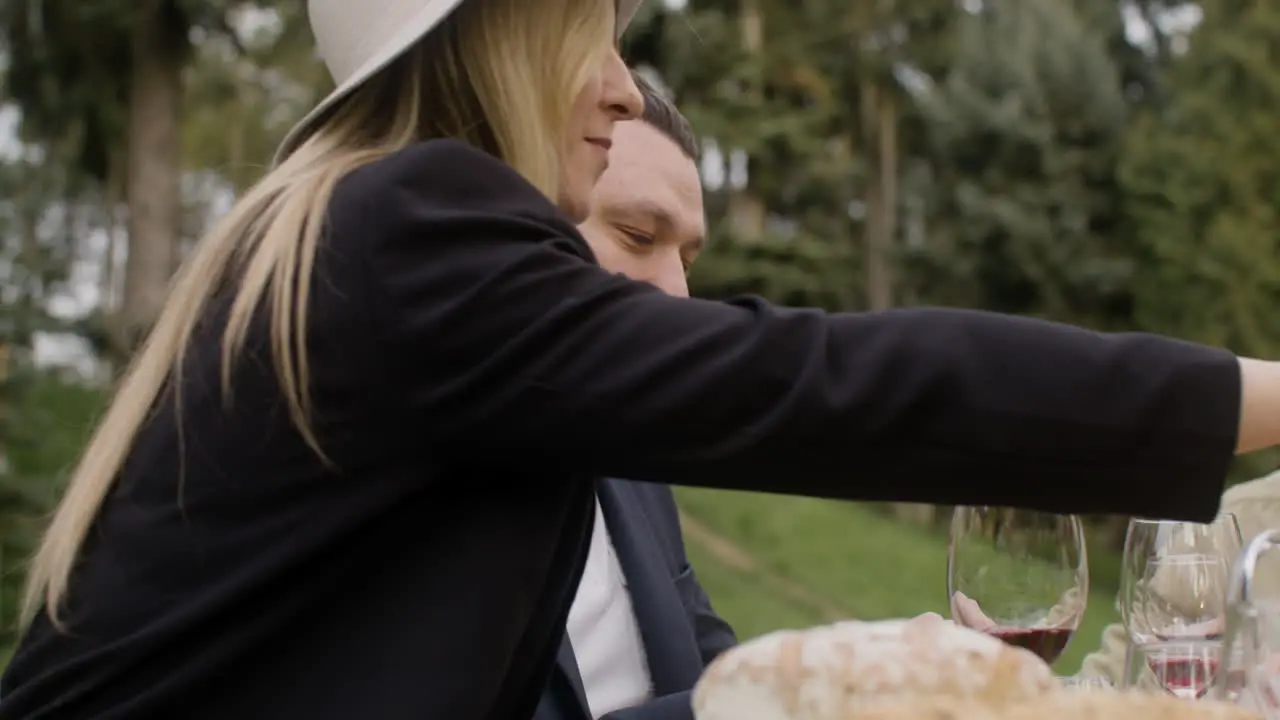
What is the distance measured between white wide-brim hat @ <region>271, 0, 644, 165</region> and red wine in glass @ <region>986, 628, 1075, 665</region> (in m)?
0.82

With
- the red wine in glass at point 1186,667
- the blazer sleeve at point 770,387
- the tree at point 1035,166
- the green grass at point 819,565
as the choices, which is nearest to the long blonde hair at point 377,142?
the blazer sleeve at point 770,387

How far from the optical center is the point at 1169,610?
1604 mm

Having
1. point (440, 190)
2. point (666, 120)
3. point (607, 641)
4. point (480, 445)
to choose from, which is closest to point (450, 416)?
point (480, 445)

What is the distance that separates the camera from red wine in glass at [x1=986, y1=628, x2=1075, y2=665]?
60.0 inches

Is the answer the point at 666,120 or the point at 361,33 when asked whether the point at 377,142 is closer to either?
the point at 361,33

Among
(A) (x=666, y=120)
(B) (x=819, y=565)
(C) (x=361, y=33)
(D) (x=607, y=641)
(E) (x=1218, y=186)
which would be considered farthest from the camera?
(E) (x=1218, y=186)

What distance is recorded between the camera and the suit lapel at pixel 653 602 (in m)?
2.07

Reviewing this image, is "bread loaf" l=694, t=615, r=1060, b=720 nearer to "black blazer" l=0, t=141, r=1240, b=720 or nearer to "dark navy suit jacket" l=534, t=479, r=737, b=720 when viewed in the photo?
"black blazer" l=0, t=141, r=1240, b=720

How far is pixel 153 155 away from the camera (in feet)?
38.5

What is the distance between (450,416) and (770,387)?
0.26m

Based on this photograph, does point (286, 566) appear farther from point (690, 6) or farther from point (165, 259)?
point (690, 6)

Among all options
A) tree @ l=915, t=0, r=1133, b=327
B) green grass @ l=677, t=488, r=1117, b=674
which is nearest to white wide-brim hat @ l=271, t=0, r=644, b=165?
green grass @ l=677, t=488, r=1117, b=674

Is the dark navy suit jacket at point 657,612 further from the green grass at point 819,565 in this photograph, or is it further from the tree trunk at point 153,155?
the tree trunk at point 153,155

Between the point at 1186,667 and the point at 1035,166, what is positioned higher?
the point at 1186,667
